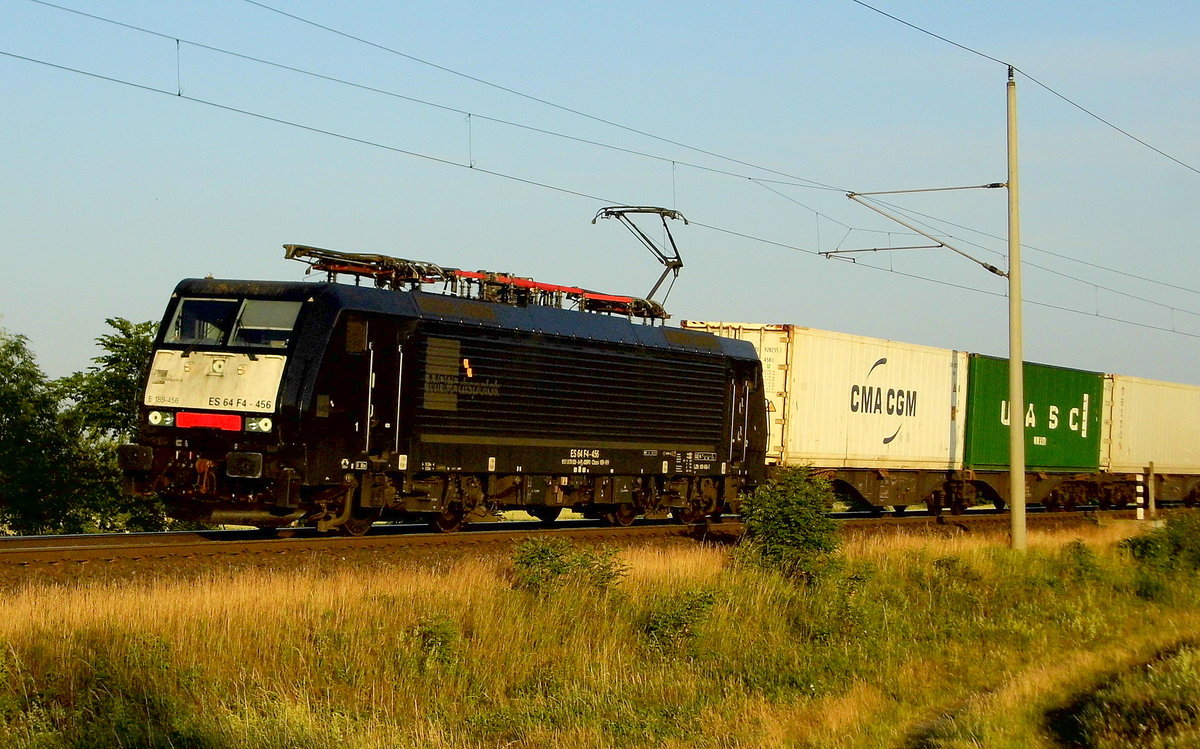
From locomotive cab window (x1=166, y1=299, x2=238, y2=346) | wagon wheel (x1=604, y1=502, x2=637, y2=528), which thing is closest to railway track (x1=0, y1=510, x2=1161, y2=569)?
wagon wheel (x1=604, y1=502, x2=637, y2=528)

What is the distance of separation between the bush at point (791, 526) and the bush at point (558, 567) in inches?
143

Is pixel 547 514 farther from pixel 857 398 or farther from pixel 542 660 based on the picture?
pixel 542 660

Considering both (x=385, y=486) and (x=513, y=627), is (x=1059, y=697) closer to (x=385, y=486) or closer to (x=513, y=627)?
(x=513, y=627)

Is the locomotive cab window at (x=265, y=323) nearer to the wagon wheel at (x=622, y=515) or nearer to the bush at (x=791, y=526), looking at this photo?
the bush at (x=791, y=526)

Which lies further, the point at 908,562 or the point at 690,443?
the point at 690,443

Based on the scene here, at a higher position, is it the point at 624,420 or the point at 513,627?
the point at 624,420

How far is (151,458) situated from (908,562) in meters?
12.5

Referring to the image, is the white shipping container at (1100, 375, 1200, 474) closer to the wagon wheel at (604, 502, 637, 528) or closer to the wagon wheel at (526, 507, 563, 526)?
the wagon wheel at (604, 502, 637, 528)

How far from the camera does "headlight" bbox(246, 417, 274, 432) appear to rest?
1797 cm

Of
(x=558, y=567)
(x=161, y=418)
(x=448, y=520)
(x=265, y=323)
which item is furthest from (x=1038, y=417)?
(x=161, y=418)

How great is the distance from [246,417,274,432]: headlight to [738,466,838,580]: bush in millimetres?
7685

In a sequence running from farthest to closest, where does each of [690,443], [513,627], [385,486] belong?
[690,443] < [385,486] < [513,627]

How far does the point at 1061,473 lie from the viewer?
36.6 metres

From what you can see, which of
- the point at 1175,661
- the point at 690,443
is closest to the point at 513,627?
the point at 1175,661
